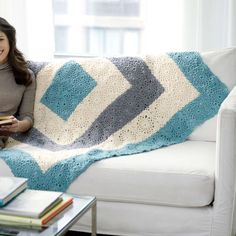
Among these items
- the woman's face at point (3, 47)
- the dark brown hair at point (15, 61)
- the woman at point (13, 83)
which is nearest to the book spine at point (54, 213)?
the woman at point (13, 83)

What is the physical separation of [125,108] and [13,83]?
580 mm

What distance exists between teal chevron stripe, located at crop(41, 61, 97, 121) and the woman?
9 cm

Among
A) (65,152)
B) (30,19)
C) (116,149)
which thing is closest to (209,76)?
(116,149)

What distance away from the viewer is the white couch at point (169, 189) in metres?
1.87

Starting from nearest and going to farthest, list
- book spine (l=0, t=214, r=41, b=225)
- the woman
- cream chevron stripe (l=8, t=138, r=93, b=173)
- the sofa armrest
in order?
book spine (l=0, t=214, r=41, b=225) < the sofa armrest < cream chevron stripe (l=8, t=138, r=93, b=173) < the woman

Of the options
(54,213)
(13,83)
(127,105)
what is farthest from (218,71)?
(54,213)

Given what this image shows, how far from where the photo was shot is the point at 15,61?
7.98 feet

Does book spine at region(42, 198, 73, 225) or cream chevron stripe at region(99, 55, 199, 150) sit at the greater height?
cream chevron stripe at region(99, 55, 199, 150)

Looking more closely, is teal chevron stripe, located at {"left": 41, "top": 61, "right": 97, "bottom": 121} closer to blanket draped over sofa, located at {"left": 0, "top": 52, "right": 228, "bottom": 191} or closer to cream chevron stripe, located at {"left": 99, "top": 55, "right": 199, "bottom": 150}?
blanket draped over sofa, located at {"left": 0, "top": 52, "right": 228, "bottom": 191}

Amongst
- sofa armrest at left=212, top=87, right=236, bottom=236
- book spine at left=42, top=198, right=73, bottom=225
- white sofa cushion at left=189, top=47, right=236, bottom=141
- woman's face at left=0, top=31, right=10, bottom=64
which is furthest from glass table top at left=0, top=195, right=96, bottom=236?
woman's face at left=0, top=31, right=10, bottom=64

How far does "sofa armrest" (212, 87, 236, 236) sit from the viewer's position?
1.83 meters

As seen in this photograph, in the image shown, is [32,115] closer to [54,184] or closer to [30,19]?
[54,184]

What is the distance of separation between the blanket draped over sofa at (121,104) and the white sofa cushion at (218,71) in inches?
1.1

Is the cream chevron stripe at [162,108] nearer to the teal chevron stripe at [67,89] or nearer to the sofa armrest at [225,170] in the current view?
the teal chevron stripe at [67,89]
